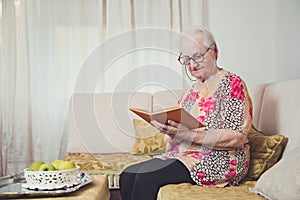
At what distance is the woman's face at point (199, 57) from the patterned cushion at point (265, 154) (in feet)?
1.42

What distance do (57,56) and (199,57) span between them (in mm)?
2146

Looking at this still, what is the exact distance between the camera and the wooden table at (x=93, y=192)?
1.87m

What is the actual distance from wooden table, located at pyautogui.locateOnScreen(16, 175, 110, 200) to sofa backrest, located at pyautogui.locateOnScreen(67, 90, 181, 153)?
1.15 m

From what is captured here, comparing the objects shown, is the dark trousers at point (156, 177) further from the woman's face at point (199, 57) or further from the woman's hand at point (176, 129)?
the woman's face at point (199, 57)

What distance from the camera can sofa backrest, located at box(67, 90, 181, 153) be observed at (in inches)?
136

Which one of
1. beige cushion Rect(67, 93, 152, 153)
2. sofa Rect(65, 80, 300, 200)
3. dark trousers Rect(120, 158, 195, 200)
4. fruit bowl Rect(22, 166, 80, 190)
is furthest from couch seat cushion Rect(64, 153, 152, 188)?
fruit bowl Rect(22, 166, 80, 190)

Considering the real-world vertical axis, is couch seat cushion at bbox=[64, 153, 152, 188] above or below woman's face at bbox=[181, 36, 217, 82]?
below

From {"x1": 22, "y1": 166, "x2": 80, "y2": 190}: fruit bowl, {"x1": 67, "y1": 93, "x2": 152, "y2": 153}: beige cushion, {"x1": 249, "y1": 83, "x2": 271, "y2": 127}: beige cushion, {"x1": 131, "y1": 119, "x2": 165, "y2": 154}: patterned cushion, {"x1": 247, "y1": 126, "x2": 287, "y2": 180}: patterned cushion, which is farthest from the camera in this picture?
{"x1": 67, "y1": 93, "x2": 152, "y2": 153}: beige cushion

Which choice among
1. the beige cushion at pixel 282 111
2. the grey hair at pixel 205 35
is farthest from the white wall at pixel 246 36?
the grey hair at pixel 205 35

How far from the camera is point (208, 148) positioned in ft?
6.84

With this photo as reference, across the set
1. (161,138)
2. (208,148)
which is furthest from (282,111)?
(161,138)

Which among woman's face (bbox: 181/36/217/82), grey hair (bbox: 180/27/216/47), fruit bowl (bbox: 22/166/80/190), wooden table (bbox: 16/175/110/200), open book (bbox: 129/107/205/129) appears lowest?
wooden table (bbox: 16/175/110/200)

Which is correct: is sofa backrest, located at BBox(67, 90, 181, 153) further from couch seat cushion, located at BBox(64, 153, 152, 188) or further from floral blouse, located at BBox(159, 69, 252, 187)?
floral blouse, located at BBox(159, 69, 252, 187)

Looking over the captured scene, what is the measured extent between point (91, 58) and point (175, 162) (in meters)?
2.17
